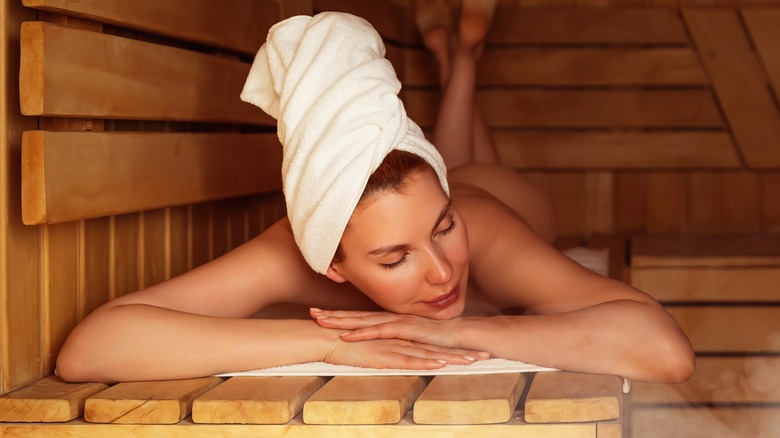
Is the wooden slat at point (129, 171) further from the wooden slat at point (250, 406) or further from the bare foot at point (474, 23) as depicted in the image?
the bare foot at point (474, 23)

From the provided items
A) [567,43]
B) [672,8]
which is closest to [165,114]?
[567,43]

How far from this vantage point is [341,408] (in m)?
1.49

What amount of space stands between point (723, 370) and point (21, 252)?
2073mm

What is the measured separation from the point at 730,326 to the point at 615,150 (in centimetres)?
100

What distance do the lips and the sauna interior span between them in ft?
2.06

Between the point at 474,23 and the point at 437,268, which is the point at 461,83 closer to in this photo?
the point at 474,23

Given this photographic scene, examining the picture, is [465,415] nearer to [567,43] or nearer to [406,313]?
[406,313]

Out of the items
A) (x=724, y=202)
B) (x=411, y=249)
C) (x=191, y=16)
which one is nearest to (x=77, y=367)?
(x=411, y=249)

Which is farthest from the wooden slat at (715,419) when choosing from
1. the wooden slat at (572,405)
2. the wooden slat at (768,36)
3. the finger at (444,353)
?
the wooden slat at (768,36)

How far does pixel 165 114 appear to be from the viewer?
2188mm

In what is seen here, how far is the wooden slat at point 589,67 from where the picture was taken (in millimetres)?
3734

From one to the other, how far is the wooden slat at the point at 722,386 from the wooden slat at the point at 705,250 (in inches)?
11.2

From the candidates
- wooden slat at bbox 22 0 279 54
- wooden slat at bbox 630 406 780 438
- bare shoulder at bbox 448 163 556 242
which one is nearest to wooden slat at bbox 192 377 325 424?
wooden slat at bbox 22 0 279 54

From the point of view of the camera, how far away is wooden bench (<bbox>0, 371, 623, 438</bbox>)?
1455mm
